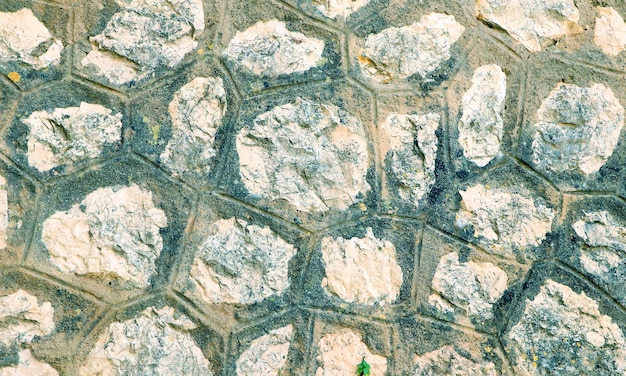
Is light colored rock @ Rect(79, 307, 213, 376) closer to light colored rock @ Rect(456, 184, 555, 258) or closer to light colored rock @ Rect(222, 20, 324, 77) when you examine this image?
light colored rock @ Rect(222, 20, 324, 77)

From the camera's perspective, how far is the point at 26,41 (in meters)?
1.40

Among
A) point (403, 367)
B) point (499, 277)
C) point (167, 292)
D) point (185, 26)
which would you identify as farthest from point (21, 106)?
point (499, 277)

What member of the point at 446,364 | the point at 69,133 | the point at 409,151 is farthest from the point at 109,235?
the point at 446,364

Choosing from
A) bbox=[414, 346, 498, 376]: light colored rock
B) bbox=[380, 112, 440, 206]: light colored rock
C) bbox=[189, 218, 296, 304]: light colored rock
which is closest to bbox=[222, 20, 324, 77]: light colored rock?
bbox=[380, 112, 440, 206]: light colored rock

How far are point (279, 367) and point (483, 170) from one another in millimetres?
655

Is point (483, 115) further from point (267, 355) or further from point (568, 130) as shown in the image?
point (267, 355)

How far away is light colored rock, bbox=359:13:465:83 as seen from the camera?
61.3 inches

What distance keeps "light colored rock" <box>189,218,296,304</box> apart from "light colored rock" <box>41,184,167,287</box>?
0.11m

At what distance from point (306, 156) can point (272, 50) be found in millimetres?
Result: 247

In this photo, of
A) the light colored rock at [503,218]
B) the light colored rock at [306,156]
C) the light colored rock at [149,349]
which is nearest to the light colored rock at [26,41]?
the light colored rock at [306,156]

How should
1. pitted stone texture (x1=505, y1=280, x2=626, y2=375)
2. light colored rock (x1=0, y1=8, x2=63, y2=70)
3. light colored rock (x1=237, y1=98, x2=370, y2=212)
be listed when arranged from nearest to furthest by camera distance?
light colored rock (x1=0, y1=8, x2=63, y2=70) → light colored rock (x1=237, y1=98, x2=370, y2=212) → pitted stone texture (x1=505, y1=280, x2=626, y2=375)

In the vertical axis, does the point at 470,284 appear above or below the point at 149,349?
above

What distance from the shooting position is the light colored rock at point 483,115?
1598mm

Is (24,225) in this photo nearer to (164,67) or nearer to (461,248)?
(164,67)
